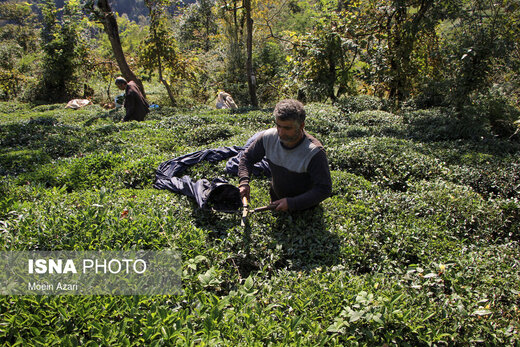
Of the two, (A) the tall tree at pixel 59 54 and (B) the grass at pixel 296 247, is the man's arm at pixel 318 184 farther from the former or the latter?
(A) the tall tree at pixel 59 54

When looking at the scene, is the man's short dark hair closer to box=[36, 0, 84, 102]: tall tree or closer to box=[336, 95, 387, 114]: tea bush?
box=[336, 95, 387, 114]: tea bush

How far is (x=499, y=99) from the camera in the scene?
28.8 ft

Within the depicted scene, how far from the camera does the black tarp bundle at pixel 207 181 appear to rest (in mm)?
3770

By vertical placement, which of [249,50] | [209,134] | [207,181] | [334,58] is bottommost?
[207,181]

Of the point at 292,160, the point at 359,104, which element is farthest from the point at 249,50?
the point at 292,160

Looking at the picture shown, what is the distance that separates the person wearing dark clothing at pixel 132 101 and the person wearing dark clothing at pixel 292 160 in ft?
21.2

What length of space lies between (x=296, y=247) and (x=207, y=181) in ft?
5.66

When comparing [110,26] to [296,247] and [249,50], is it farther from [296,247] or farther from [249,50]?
[296,247]

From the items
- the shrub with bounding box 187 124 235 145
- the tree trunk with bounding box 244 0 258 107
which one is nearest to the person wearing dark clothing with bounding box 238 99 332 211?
the shrub with bounding box 187 124 235 145

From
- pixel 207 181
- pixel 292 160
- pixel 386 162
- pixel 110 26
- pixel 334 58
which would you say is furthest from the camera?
pixel 334 58

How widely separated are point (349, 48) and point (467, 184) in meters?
7.95

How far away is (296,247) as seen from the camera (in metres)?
3.33

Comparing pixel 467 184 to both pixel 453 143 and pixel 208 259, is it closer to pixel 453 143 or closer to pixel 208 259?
pixel 453 143

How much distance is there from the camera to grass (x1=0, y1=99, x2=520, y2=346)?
6.57ft
